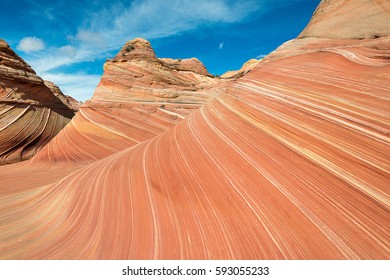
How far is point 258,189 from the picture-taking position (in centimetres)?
243

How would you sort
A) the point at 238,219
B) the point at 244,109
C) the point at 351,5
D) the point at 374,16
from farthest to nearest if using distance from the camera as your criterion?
the point at 351,5 → the point at 374,16 → the point at 244,109 → the point at 238,219

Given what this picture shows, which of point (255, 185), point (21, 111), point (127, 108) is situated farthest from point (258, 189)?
point (21, 111)

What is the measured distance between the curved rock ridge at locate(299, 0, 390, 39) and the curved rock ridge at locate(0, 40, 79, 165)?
546 inches

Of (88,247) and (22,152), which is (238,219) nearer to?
(88,247)

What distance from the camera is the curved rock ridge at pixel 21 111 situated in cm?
1123

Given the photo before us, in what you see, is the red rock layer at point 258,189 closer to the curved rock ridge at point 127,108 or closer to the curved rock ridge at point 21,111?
the curved rock ridge at point 127,108

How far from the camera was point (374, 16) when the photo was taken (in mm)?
4469

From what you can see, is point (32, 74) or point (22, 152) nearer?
point (22, 152)

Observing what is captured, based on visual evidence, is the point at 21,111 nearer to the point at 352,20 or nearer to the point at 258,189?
the point at 258,189

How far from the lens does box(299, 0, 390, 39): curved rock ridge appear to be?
4277 millimetres

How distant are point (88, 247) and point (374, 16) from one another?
6.58m

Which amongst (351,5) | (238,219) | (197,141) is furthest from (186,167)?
(351,5)

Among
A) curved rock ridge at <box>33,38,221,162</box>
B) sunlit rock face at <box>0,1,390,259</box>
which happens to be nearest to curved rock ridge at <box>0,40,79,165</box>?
curved rock ridge at <box>33,38,221,162</box>

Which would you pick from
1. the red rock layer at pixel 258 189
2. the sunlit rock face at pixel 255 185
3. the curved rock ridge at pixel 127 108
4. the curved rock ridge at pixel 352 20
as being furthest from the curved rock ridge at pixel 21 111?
the curved rock ridge at pixel 352 20
